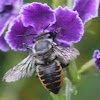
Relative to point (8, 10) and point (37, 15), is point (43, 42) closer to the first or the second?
point (37, 15)

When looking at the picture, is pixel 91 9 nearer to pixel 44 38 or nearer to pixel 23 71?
pixel 44 38

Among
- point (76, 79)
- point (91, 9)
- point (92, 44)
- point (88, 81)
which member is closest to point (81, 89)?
point (88, 81)

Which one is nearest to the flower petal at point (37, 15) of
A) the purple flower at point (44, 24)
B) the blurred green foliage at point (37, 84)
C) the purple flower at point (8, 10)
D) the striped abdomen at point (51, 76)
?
the purple flower at point (44, 24)

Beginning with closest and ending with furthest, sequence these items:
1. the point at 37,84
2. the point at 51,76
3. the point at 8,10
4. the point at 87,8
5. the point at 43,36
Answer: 1. the point at 51,76
2. the point at 43,36
3. the point at 87,8
4. the point at 8,10
5. the point at 37,84

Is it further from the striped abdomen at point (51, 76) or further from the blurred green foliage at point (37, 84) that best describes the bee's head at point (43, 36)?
the blurred green foliage at point (37, 84)

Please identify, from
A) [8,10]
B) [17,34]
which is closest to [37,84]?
[8,10]

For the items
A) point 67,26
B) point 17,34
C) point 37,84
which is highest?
point 17,34
